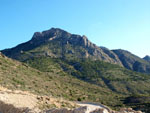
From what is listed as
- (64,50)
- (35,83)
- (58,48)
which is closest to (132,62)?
(64,50)

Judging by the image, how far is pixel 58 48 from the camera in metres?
135

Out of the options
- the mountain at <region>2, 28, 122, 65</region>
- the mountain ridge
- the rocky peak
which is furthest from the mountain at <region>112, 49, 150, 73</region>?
the rocky peak

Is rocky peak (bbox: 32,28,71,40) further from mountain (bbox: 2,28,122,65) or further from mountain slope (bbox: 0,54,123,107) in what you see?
mountain slope (bbox: 0,54,123,107)

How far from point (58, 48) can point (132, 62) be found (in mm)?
64266

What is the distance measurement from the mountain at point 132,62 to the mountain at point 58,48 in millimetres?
11163

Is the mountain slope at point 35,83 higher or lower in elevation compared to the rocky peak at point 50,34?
lower

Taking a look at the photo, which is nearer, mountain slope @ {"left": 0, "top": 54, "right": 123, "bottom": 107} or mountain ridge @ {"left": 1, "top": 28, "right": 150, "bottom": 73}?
mountain slope @ {"left": 0, "top": 54, "right": 123, "bottom": 107}

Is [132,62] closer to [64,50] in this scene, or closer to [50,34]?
[64,50]

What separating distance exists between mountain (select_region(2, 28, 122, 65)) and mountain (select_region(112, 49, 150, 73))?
11.2m

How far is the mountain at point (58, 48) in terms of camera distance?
122 m

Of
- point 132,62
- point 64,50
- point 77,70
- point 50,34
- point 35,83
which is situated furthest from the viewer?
point 50,34

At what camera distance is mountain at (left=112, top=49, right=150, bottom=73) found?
474 ft

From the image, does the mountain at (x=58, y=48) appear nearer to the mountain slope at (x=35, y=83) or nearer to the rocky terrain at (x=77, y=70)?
the rocky terrain at (x=77, y=70)

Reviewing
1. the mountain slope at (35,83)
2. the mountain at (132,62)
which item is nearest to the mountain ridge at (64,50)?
the mountain at (132,62)
